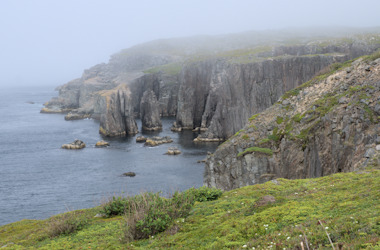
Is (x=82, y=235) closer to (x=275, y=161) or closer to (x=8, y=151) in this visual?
(x=275, y=161)

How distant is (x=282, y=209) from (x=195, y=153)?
270 feet

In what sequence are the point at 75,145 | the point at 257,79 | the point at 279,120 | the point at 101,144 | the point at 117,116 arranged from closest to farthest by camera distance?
the point at 279,120, the point at 75,145, the point at 101,144, the point at 257,79, the point at 117,116

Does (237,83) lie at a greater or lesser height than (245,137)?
lesser

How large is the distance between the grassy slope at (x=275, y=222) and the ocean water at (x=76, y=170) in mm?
19711

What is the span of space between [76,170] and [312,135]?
210 ft

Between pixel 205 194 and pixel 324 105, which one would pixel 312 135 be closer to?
pixel 324 105

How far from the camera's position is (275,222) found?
13711 millimetres

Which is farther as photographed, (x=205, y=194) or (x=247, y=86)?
(x=247, y=86)

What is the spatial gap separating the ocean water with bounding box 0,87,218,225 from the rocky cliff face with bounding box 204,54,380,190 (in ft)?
40.2

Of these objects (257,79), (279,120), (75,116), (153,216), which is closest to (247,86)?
(257,79)

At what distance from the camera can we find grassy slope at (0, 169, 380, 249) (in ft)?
36.6

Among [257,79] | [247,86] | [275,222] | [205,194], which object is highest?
[275,222]

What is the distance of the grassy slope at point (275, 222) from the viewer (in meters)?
11.2

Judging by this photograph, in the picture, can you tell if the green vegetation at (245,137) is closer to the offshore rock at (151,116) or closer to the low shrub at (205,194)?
the low shrub at (205,194)
